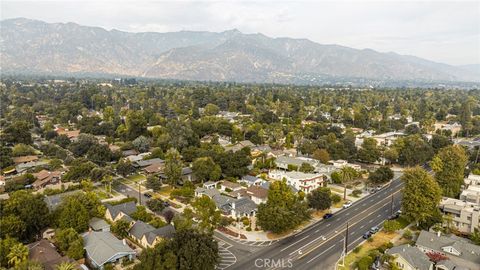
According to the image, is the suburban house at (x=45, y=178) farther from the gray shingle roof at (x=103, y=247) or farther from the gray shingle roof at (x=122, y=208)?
the gray shingle roof at (x=103, y=247)

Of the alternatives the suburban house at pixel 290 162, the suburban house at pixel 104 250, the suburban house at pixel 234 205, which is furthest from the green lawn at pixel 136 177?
the suburban house at pixel 290 162

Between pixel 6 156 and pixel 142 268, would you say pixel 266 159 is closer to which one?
pixel 142 268

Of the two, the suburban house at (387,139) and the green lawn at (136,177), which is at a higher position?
the suburban house at (387,139)

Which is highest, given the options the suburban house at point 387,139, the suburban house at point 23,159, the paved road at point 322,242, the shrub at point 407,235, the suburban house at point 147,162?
the suburban house at point 387,139

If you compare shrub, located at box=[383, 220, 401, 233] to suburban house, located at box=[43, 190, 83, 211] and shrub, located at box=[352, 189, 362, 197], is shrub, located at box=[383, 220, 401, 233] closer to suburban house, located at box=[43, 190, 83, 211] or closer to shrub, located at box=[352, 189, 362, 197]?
shrub, located at box=[352, 189, 362, 197]

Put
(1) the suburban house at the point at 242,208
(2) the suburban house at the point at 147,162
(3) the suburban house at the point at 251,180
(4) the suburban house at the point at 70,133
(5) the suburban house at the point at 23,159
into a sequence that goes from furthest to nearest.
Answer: (4) the suburban house at the point at 70,133 < (5) the suburban house at the point at 23,159 < (2) the suburban house at the point at 147,162 < (3) the suburban house at the point at 251,180 < (1) the suburban house at the point at 242,208

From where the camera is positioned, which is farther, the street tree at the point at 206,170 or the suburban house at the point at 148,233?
the street tree at the point at 206,170

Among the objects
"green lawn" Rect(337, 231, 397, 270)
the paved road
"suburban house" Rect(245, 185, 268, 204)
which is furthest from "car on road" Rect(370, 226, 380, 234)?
"suburban house" Rect(245, 185, 268, 204)
